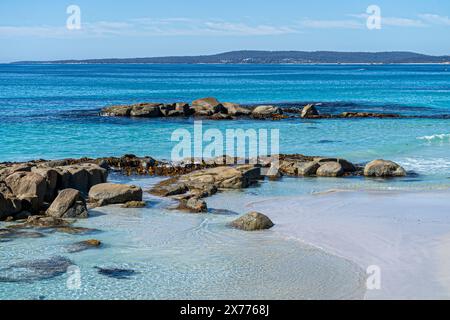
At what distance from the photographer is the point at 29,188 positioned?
19047mm

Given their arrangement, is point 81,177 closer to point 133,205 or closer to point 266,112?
point 133,205

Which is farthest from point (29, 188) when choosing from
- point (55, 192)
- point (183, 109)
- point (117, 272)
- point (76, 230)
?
point (183, 109)

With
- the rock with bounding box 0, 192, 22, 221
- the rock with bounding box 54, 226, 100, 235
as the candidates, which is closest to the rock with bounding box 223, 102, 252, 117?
the rock with bounding box 0, 192, 22, 221

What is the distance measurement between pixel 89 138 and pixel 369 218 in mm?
22632

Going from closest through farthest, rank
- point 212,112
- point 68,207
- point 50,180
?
point 68,207 < point 50,180 < point 212,112

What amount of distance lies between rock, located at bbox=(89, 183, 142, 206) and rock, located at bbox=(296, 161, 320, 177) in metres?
7.96

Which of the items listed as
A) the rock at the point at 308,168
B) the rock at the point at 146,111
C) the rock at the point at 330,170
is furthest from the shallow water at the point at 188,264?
the rock at the point at 146,111

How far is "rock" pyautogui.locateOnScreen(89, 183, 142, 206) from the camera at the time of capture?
1992cm

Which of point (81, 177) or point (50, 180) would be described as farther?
point (81, 177)

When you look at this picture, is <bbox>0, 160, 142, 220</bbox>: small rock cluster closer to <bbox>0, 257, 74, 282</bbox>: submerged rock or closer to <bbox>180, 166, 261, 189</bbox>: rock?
<bbox>180, 166, 261, 189</bbox>: rock

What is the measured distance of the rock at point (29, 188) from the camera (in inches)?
731

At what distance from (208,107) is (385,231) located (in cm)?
3616
